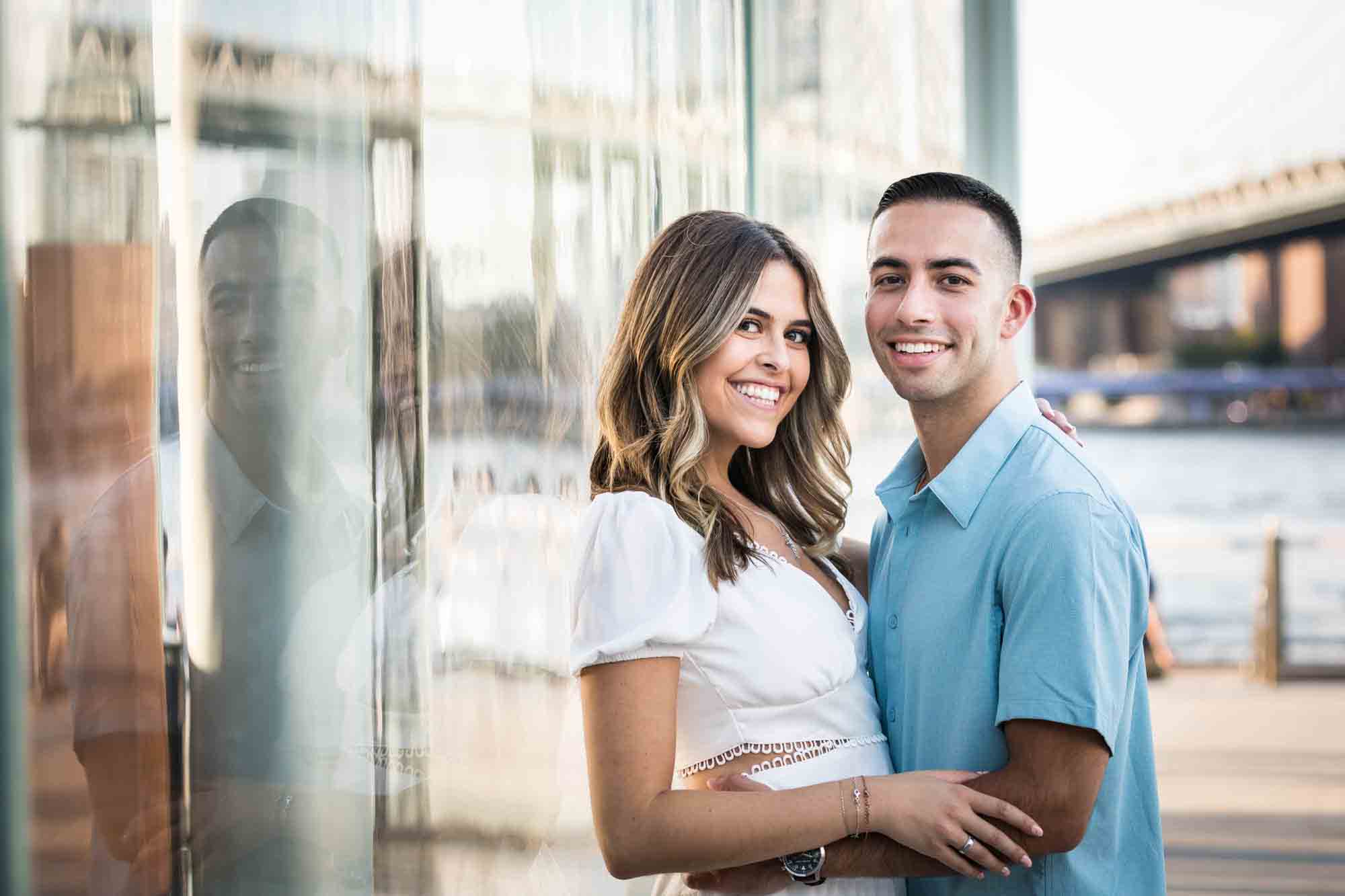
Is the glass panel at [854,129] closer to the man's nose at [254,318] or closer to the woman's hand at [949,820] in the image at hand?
the woman's hand at [949,820]

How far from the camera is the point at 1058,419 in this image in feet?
5.16

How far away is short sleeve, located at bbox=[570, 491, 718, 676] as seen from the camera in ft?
4.13

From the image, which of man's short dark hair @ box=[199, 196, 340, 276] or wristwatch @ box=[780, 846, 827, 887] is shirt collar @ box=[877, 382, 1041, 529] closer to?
wristwatch @ box=[780, 846, 827, 887]

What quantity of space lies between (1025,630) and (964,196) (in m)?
0.59

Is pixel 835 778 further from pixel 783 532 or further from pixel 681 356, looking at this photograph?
pixel 681 356

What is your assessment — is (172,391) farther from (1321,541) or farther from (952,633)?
(1321,541)

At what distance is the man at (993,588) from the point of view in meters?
1.26

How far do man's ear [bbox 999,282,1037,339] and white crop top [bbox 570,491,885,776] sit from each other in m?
0.42

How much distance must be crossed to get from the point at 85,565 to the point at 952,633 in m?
0.91

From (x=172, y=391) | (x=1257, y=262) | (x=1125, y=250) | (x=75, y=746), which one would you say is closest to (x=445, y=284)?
(x=172, y=391)

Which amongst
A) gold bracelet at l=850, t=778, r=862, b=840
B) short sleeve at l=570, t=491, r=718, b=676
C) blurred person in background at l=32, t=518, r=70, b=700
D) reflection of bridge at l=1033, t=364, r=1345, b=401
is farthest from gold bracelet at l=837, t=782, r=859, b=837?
reflection of bridge at l=1033, t=364, r=1345, b=401

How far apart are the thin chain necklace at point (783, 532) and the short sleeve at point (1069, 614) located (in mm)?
325

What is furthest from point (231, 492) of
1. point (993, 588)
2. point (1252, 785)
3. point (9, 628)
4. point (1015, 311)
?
point (1252, 785)

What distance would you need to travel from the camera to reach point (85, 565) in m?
0.81
